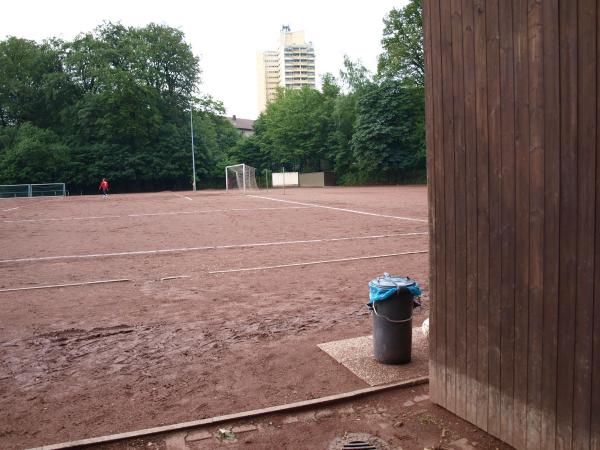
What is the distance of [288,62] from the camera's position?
166 metres

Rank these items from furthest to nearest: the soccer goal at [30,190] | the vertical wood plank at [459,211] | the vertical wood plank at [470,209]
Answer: the soccer goal at [30,190], the vertical wood plank at [459,211], the vertical wood plank at [470,209]

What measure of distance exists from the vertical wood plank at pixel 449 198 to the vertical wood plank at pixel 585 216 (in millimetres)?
1031

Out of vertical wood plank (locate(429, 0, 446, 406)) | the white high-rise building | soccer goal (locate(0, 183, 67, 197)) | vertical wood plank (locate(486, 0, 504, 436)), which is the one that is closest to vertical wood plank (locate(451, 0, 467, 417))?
vertical wood plank (locate(429, 0, 446, 406))

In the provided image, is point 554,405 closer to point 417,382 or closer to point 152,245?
point 417,382

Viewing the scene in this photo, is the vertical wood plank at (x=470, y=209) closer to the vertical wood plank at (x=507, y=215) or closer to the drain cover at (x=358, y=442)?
the vertical wood plank at (x=507, y=215)

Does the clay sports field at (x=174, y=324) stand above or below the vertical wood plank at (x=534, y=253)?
below

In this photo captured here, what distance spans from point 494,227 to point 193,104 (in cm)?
6909

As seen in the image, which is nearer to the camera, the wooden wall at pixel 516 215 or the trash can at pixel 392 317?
the wooden wall at pixel 516 215

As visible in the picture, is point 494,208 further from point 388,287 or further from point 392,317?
point 392,317

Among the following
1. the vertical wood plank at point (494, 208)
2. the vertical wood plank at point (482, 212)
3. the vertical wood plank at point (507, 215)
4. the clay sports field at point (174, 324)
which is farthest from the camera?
the clay sports field at point (174, 324)

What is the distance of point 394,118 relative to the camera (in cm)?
5294

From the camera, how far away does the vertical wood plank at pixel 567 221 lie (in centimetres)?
267

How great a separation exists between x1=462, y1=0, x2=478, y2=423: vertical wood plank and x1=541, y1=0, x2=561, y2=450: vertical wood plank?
1.94ft

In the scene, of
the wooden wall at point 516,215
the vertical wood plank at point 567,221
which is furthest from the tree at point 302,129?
the vertical wood plank at point 567,221
